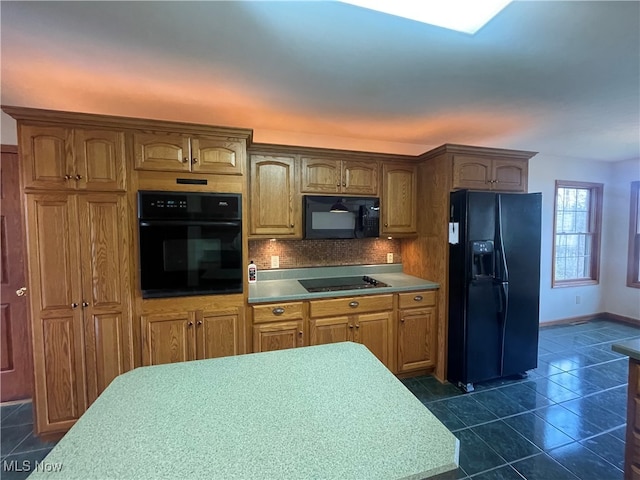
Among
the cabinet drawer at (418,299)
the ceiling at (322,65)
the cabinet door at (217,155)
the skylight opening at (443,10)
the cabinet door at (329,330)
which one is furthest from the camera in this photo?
the cabinet drawer at (418,299)

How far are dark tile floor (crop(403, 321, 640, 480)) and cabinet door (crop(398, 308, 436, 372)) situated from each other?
0.59 feet

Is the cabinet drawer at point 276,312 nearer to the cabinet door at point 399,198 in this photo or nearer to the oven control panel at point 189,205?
the oven control panel at point 189,205

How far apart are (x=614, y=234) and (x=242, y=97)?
5749mm

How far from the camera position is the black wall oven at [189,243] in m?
2.01

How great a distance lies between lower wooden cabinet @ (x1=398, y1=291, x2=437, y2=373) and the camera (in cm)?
272

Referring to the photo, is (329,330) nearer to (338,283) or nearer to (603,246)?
(338,283)

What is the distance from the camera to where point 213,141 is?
7.02ft

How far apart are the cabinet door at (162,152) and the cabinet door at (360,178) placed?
1.44 m

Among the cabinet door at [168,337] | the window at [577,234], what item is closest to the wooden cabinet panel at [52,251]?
the cabinet door at [168,337]

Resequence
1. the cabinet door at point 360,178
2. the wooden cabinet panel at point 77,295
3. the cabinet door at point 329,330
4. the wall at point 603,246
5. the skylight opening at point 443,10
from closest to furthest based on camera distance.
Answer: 1. the skylight opening at point 443,10
2. the wooden cabinet panel at point 77,295
3. the cabinet door at point 329,330
4. the cabinet door at point 360,178
5. the wall at point 603,246

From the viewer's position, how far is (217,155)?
Result: 215 cm

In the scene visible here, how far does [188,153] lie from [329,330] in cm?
185

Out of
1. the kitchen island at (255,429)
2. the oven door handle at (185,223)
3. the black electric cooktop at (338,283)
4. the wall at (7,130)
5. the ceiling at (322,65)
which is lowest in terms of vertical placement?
the black electric cooktop at (338,283)

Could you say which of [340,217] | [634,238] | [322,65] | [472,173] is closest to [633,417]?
[472,173]
